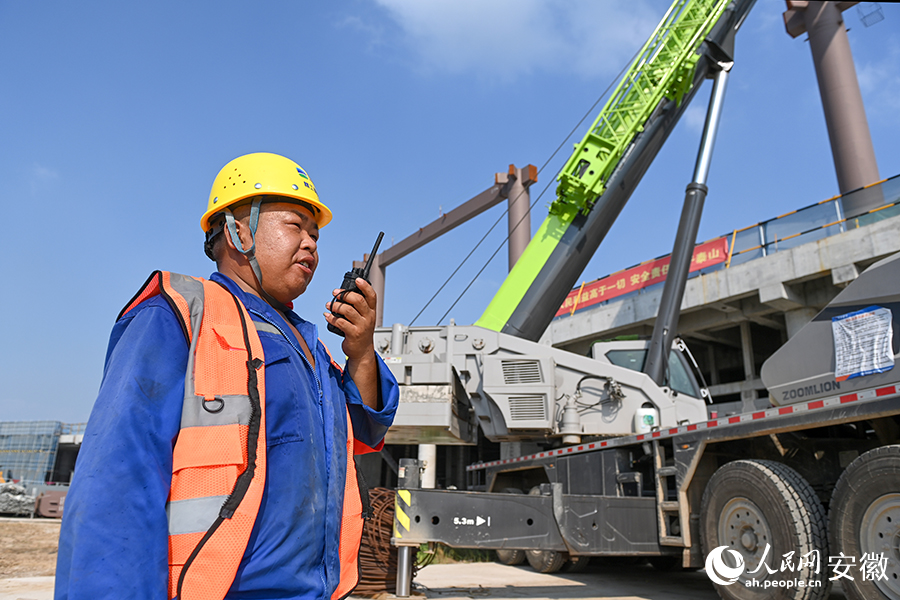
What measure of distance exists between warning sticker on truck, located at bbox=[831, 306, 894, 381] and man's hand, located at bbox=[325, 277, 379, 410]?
428 centimetres

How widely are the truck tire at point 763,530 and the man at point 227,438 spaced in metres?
4.24

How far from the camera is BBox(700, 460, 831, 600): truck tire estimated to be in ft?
15.1

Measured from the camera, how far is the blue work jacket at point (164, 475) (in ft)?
3.81

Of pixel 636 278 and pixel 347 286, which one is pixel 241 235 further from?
pixel 636 278

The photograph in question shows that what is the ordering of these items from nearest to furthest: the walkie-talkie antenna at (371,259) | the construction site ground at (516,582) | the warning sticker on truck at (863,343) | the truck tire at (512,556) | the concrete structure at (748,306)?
the walkie-talkie antenna at (371,259)
the warning sticker on truck at (863,343)
the construction site ground at (516,582)
the truck tire at (512,556)
the concrete structure at (748,306)

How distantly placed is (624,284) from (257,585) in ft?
51.7

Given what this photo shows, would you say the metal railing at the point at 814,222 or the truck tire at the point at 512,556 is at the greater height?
the metal railing at the point at 814,222

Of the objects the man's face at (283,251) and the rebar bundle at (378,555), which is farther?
the rebar bundle at (378,555)

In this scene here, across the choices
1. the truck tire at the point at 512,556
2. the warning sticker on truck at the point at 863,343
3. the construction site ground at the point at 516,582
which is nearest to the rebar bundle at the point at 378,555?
the construction site ground at the point at 516,582

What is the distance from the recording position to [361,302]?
1837 millimetres

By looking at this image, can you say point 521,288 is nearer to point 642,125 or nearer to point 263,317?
point 642,125

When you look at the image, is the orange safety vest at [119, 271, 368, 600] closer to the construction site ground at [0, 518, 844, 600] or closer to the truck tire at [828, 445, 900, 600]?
the truck tire at [828, 445, 900, 600]

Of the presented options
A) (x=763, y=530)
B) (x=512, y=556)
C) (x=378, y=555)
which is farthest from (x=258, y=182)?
(x=512, y=556)

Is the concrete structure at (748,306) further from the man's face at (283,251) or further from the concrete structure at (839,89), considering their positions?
the man's face at (283,251)
